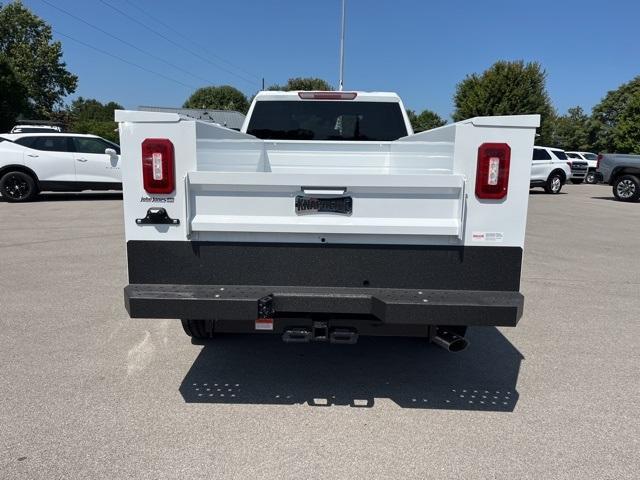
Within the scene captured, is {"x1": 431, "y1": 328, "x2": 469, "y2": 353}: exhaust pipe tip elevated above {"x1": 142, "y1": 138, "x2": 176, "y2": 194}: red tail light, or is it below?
below

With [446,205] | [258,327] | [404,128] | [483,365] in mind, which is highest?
[404,128]

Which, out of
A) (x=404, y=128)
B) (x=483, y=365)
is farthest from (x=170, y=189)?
(x=404, y=128)

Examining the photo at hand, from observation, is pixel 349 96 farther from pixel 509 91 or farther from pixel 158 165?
pixel 509 91

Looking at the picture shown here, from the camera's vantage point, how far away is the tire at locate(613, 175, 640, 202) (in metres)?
19.4

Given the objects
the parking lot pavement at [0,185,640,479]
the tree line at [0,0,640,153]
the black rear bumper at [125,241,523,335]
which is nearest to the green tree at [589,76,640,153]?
the tree line at [0,0,640,153]

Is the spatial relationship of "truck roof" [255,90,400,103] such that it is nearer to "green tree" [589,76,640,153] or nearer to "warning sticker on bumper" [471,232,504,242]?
"warning sticker on bumper" [471,232,504,242]

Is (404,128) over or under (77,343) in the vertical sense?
over

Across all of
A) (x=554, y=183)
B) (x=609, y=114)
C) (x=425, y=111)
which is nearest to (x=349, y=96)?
(x=554, y=183)

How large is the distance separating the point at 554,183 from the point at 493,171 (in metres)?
21.8

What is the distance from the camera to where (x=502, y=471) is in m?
2.77

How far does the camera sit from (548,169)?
22000 millimetres

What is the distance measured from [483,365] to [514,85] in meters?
45.2

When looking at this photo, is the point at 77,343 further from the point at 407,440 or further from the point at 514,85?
the point at 514,85

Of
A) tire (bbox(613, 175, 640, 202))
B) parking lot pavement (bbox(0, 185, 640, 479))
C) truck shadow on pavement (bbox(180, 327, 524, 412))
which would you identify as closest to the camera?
parking lot pavement (bbox(0, 185, 640, 479))
